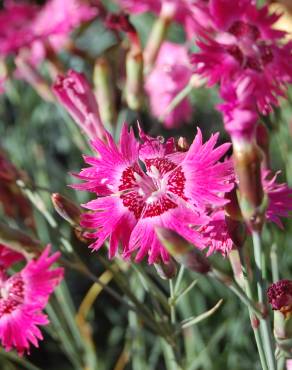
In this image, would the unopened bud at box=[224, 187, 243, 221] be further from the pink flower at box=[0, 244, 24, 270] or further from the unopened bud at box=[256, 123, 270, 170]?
the pink flower at box=[0, 244, 24, 270]

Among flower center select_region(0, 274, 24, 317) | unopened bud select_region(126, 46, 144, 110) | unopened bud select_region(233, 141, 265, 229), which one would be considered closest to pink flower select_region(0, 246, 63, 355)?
flower center select_region(0, 274, 24, 317)

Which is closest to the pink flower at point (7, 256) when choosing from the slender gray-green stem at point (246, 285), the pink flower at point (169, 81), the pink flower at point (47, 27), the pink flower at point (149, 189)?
the pink flower at point (149, 189)

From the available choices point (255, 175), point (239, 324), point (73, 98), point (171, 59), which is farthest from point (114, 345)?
point (255, 175)

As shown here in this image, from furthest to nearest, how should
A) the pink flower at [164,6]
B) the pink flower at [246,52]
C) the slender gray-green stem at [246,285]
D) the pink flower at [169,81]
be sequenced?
the pink flower at [169,81] → the pink flower at [164,6] → the pink flower at [246,52] → the slender gray-green stem at [246,285]

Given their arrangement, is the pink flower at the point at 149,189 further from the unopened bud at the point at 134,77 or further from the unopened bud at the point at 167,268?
the unopened bud at the point at 134,77

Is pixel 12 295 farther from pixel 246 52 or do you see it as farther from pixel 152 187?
pixel 246 52

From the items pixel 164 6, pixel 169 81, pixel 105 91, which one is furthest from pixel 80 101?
pixel 169 81

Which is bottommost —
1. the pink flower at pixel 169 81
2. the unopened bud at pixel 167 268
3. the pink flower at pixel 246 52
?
the unopened bud at pixel 167 268
